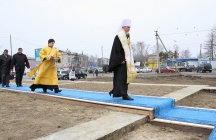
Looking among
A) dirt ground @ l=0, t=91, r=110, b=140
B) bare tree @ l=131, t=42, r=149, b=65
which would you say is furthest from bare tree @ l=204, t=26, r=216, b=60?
dirt ground @ l=0, t=91, r=110, b=140

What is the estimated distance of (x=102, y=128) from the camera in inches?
148

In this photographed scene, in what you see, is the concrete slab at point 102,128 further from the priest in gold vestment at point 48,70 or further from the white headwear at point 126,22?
the priest in gold vestment at point 48,70

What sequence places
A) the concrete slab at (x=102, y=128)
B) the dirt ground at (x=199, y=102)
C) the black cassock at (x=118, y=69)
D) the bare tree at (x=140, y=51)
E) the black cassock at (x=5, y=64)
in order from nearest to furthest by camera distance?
the concrete slab at (x=102, y=128)
the black cassock at (x=118, y=69)
the dirt ground at (x=199, y=102)
the black cassock at (x=5, y=64)
the bare tree at (x=140, y=51)

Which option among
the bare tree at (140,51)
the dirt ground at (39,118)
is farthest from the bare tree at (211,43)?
the dirt ground at (39,118)

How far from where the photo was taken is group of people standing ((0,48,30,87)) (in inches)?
381

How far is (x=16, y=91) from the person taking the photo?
8.65 meters

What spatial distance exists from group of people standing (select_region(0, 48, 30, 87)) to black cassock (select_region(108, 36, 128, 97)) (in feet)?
17.4

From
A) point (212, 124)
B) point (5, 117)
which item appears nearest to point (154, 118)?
point (212, 124)

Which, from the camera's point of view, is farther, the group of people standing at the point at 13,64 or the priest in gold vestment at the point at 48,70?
the group of people standing at the point at 13,64

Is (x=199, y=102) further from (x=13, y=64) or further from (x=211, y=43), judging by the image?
(x=211, y=43)

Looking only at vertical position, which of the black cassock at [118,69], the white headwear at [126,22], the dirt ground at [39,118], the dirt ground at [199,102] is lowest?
the dirt ground at [199,102]

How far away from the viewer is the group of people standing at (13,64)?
381 inches

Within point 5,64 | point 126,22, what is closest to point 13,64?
point 5,64

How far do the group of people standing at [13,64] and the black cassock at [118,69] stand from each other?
5.31 m
